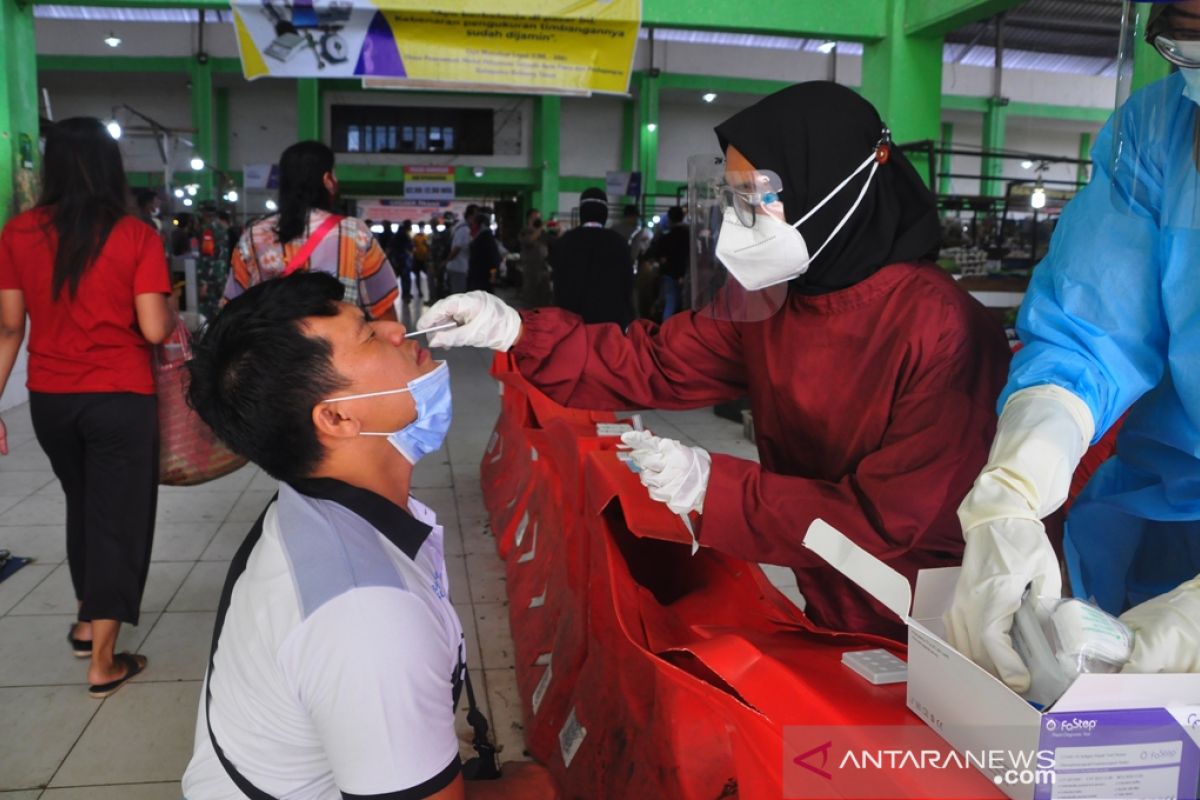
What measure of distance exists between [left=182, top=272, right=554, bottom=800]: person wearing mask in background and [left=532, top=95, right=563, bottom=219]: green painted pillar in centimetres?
2033

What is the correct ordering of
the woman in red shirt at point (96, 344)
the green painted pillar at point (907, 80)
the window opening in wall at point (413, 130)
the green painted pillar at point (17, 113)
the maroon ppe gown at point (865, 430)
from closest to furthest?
the maroon ppe gown at point (865, 430)
the woman in red shirt at point (96, 344)
the green painted pillar at point (17, 113)
the green painted pillar at point (907, 80)
the window opening in wall at point (413, 130)

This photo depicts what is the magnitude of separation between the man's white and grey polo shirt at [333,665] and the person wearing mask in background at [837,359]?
1.60 ft

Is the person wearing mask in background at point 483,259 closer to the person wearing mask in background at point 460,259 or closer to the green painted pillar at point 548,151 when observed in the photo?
the person wearing mask in background at point 460,259

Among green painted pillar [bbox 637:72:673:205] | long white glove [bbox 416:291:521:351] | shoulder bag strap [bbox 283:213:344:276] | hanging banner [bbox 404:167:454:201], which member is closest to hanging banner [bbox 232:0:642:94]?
shoulder bag strap [bbox 283:213:344:276]

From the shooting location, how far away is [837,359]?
1.74 m

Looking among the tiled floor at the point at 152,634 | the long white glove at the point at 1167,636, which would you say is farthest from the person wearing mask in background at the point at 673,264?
the long white glove at the point at 1167,636

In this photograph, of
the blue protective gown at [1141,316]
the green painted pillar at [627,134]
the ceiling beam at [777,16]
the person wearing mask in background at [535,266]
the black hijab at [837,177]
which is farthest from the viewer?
the green painted pillar at [627,134]

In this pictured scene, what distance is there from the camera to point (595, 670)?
6.31ft

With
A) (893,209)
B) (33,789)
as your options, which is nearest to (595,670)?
(893,209)

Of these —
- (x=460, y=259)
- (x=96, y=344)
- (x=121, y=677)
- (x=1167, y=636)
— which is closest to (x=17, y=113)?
(x=96, y=344)

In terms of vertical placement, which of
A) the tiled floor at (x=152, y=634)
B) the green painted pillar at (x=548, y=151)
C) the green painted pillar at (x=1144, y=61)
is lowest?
the tiled floor at (x=152, y=634)

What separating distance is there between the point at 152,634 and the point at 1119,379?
3143mm

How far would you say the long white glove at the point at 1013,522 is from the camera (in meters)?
1.01

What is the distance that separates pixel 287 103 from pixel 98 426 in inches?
847
